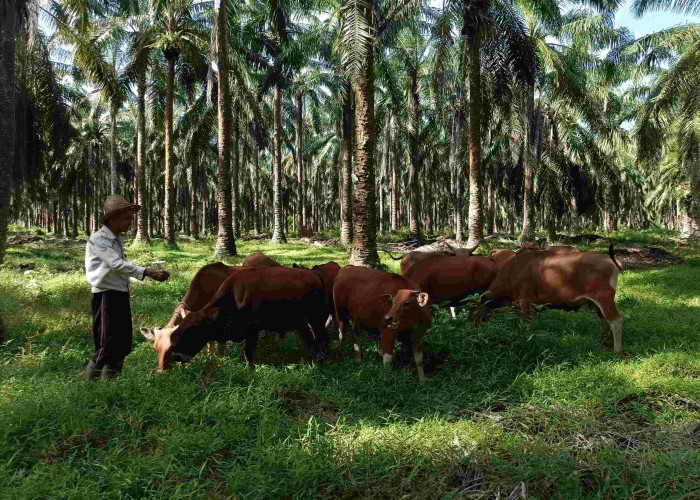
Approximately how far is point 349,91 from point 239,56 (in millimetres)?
5644

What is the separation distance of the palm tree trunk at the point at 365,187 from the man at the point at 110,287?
697 centimetres

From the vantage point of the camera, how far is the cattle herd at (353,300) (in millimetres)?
5551

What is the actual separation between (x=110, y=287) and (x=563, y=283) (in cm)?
554

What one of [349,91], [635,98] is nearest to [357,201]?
[349,91]

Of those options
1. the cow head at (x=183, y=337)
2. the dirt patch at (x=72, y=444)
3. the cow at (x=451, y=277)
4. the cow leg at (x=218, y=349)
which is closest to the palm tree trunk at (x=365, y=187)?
the cow at (x=451, y=277)

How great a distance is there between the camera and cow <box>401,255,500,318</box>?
764 centimetres

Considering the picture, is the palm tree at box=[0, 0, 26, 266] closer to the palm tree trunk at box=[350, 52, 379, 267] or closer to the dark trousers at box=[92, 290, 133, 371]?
the dark trousers at box=[92, 290, 133, 371]

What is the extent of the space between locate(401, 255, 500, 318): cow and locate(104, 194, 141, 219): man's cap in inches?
168

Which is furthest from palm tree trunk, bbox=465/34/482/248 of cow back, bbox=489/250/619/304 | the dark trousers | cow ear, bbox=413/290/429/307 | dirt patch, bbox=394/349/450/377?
the dark trousers

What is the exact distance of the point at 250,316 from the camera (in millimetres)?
5676

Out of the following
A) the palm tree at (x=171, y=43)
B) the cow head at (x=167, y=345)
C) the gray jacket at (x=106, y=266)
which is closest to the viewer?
the gray jacket at (x=106, y=266)

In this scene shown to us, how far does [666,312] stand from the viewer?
8.59 meters

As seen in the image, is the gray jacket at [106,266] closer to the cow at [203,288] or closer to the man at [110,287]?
the man at [110,287]

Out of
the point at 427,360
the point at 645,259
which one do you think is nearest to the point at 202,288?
the point at 427,360
